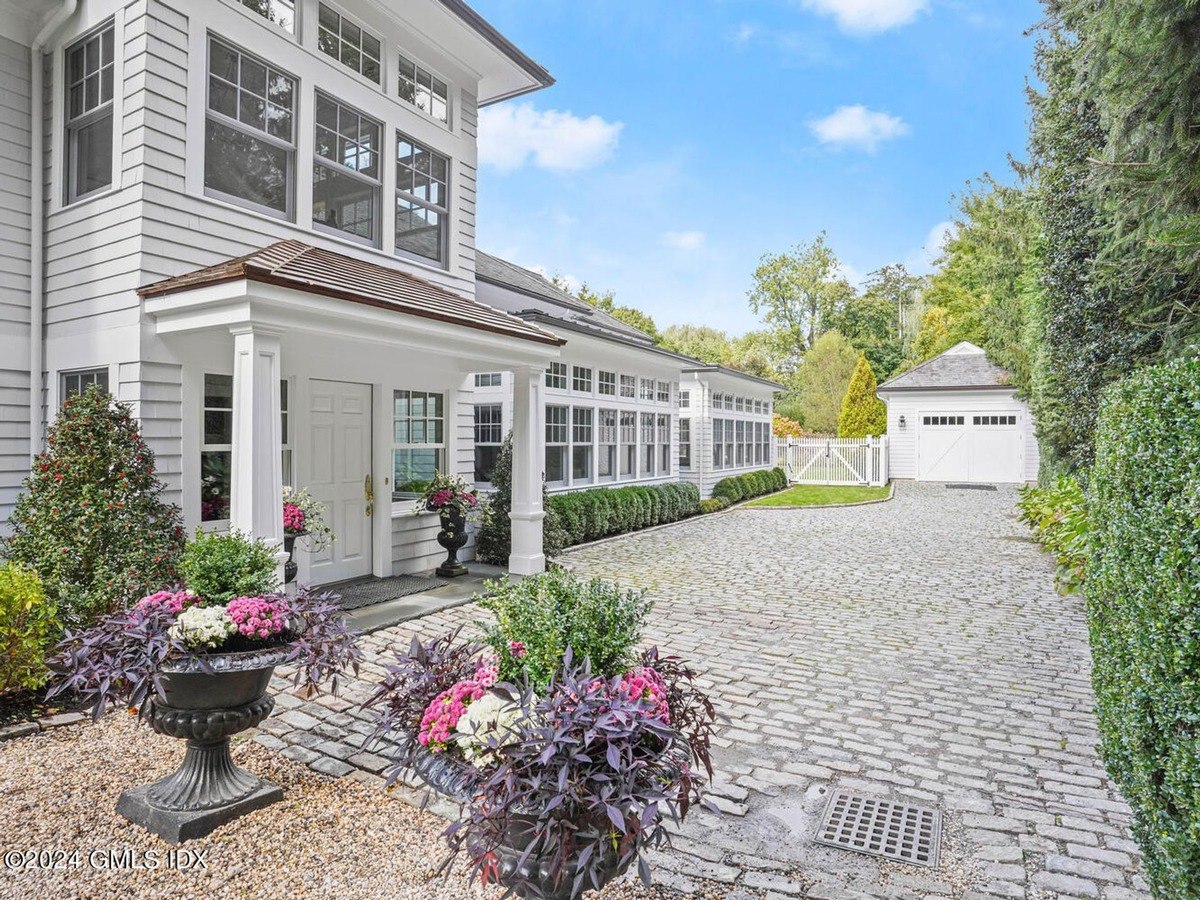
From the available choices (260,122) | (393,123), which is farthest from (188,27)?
(393,123)

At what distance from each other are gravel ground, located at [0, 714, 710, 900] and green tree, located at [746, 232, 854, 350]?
38920 millimetres

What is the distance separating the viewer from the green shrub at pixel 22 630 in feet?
13.3

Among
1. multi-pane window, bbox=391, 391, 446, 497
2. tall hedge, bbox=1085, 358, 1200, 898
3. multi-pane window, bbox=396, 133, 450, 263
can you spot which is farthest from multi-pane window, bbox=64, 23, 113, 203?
tall hedge, bbox=1085, 358, 1200, 898

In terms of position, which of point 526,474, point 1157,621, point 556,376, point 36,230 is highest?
point 36,230

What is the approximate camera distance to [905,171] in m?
34.3

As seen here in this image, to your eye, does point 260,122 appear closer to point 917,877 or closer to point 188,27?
point 188,27

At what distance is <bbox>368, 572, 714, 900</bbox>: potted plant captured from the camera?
1.94m

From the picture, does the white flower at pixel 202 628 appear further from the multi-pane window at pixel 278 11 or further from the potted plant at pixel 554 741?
the multi-pane window at pixel 278 11

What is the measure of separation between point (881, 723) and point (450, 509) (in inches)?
210

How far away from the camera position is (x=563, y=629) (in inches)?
94.6

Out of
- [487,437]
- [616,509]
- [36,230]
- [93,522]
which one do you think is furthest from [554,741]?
[616,509]

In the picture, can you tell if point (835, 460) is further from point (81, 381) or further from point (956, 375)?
point (81, 381)

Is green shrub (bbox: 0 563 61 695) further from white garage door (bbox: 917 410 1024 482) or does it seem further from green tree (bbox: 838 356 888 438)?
green tree (bbox: 838 356 888 438)

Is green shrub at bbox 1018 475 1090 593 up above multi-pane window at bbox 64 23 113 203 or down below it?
below
